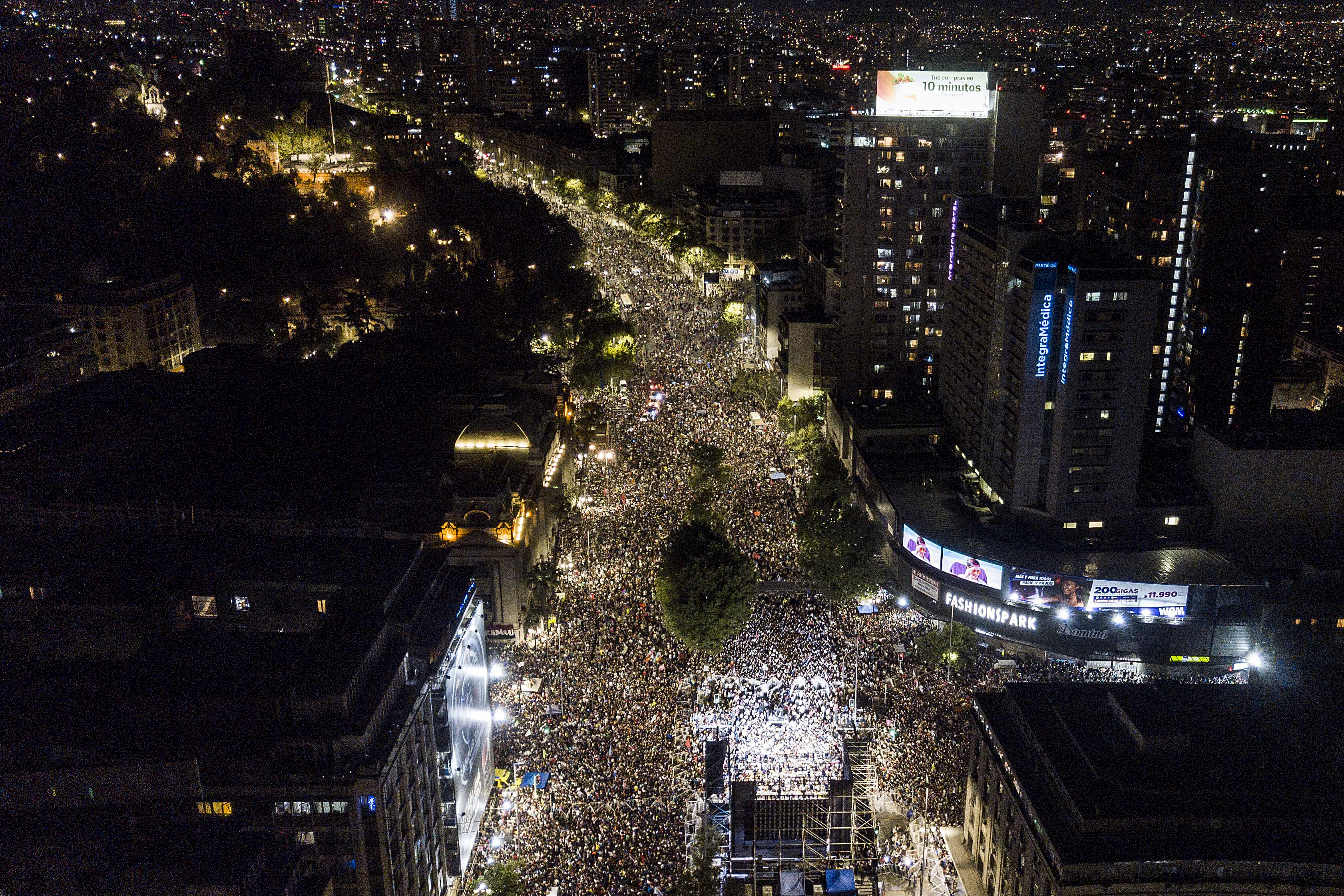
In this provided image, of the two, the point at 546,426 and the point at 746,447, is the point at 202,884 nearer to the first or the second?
the point at 546,426

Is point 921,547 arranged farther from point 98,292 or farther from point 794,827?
point 98,292

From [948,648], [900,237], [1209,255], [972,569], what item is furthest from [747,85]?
[948,648]

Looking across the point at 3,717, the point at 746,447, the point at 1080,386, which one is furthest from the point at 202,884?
the point at 746,447

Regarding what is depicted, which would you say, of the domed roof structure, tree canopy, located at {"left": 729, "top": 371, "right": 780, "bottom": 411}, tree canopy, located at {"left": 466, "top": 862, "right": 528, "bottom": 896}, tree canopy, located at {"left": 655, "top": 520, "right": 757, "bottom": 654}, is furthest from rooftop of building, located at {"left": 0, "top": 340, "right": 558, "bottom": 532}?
tree canopy, located at {"left": 466, "top": 862, "right": 528, "bottom": 896}

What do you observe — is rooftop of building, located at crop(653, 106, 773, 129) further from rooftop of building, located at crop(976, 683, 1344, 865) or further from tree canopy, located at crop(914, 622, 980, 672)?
rooftop of building, located at crop(976, 683, 1344, 865)

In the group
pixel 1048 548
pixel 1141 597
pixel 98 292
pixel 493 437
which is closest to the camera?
pixel 1141 597

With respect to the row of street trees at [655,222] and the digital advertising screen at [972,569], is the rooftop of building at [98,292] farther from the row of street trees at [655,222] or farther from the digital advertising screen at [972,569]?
the digital advertising screen at [972,569]
